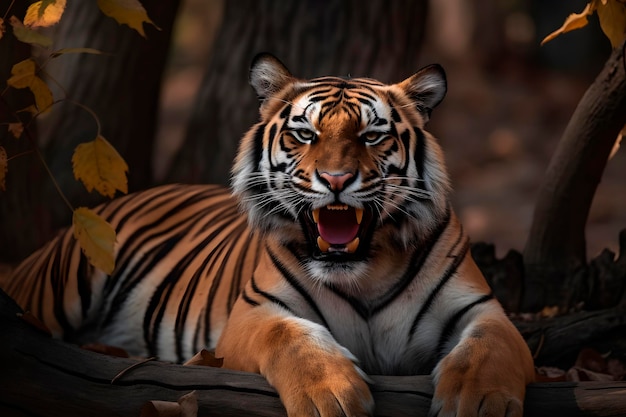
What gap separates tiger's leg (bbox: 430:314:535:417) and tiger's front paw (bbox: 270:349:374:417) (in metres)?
0.20

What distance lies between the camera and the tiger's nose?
2830 millimetres

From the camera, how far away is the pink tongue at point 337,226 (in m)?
2.96

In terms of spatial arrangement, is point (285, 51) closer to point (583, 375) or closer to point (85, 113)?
point (85, 113)

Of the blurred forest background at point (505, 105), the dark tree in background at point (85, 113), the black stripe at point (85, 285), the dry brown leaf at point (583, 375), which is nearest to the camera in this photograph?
the dry brown leaf at point (583, 375)

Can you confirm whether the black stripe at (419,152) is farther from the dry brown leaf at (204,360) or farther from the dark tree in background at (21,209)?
the dark tree in background at (21,209)

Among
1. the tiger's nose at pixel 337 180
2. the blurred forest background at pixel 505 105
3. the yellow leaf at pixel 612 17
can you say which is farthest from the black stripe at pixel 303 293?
the blurred forest background at pixel 505 105

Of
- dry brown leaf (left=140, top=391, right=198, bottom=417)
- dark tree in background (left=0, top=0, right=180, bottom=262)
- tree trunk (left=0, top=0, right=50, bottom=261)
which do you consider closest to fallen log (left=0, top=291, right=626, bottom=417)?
dry brown leaf (left=140, top=391, right=198, bottom=417)

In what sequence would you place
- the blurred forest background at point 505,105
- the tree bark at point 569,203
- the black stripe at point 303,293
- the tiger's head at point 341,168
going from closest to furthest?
the tiger's head at point 341,168
the black stripe at point 303,293
the tree bark at point 569,203
the blurred forest background at point 505,105

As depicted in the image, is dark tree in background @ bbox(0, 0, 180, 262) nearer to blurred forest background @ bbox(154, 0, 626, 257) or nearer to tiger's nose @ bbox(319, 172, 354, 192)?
tiger's nose @ bbox(319, 172, 354, 192)

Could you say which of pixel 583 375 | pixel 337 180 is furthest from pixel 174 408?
pixel 583 375

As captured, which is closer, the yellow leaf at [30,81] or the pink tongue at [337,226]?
the yellow leaf at [30,81]

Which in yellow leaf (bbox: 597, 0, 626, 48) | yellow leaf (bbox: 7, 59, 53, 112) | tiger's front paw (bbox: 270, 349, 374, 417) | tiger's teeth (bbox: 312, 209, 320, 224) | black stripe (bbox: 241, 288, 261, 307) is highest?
yellow leaf (bbox: 597, 0, 626, 48)

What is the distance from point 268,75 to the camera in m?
3.30

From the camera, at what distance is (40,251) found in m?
4.47
